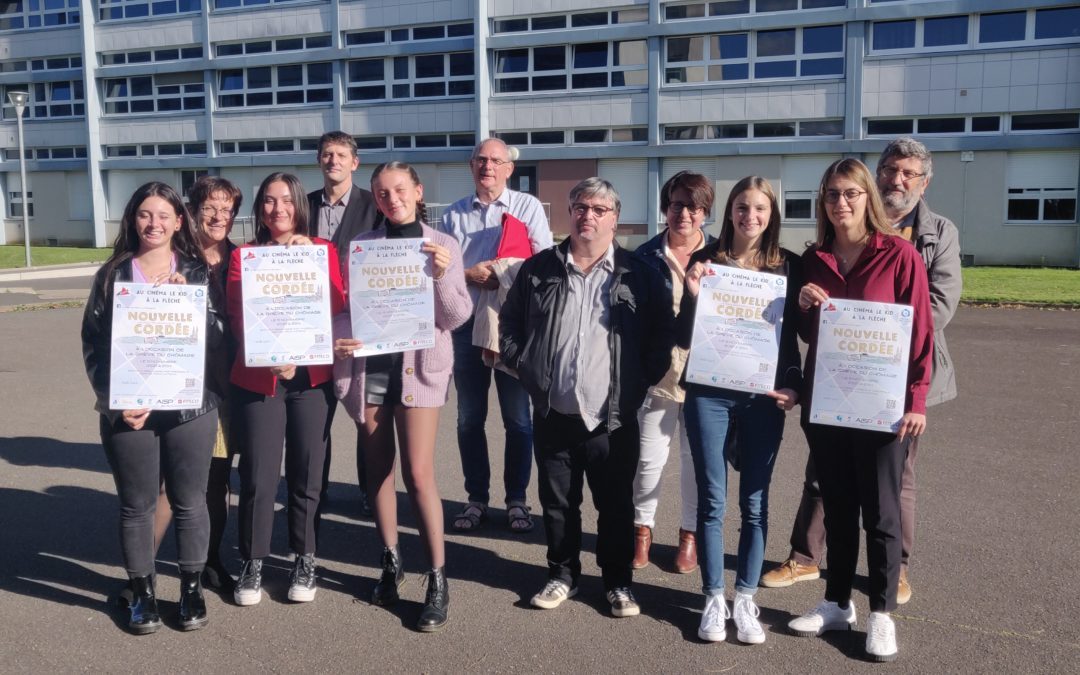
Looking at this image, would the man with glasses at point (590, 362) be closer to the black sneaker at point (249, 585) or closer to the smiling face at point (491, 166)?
the smiling face at point (491, 166)

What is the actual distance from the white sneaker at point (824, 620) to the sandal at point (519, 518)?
1.87 meters

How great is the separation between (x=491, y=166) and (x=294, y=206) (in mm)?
1428

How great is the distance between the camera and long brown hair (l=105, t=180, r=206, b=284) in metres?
4.27

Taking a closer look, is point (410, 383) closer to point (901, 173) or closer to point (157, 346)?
point (157, 346)

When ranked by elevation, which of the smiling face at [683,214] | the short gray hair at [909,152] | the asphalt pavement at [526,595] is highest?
the short gray hair at [909,152]

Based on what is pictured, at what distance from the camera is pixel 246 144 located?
126ft

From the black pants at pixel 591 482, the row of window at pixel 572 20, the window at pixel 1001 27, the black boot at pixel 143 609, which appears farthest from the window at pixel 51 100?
the black pants at pixel 591 482

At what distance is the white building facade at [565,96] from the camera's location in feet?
91.9

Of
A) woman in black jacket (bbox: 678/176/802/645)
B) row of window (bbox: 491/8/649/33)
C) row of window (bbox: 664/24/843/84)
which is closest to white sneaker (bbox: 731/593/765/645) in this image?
woman in black jacket (bbox: 678/176/802/645)

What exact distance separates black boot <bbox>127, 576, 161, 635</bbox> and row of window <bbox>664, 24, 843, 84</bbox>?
2912 cm

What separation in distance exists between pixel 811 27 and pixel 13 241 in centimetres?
3487

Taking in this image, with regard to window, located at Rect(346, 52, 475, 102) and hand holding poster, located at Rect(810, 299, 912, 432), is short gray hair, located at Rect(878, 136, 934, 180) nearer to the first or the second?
hand holding poster, located at Rect(810, 299, 912, 432)

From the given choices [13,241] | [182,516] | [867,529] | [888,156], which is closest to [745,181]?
[888,156]

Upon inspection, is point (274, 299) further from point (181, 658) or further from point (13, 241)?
point (13, 241)
